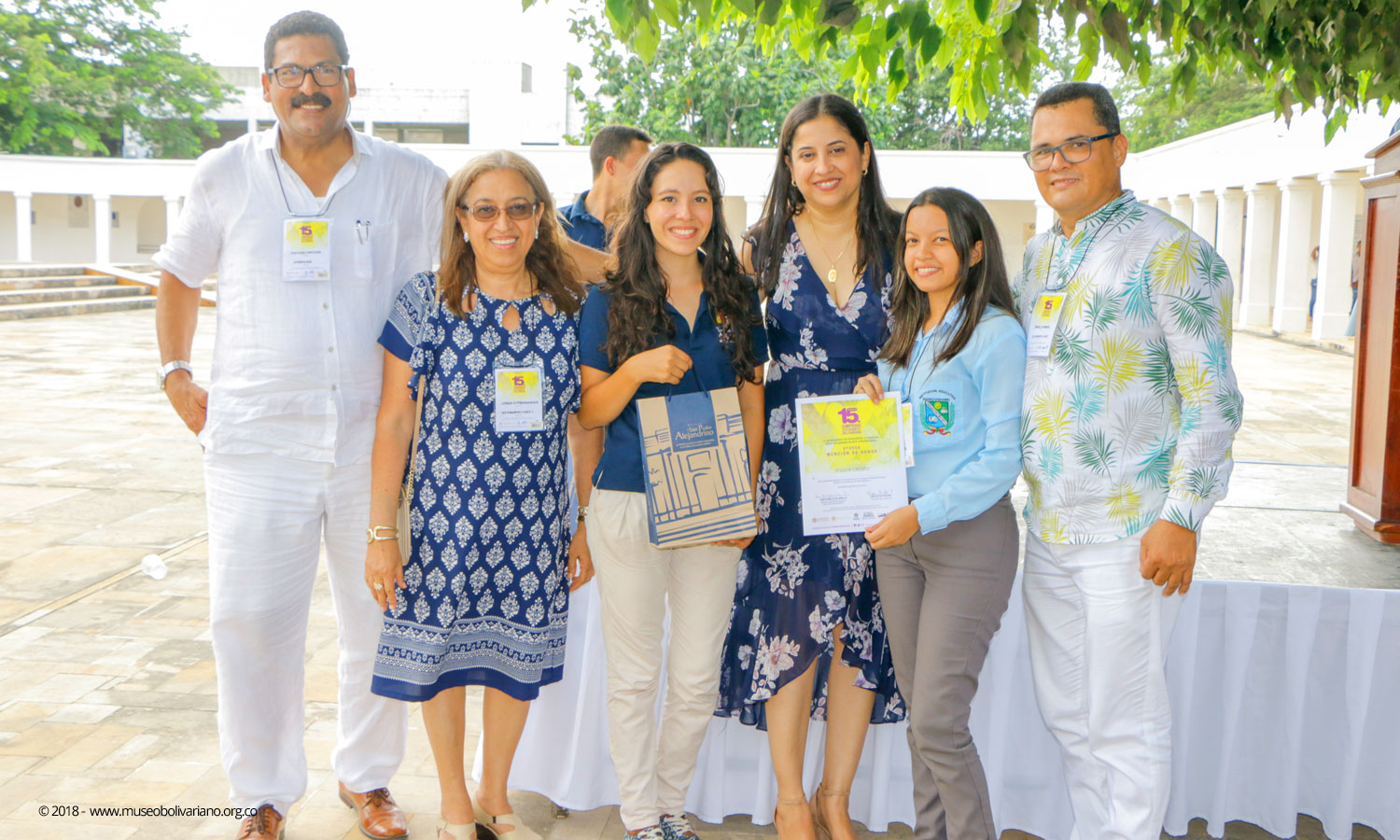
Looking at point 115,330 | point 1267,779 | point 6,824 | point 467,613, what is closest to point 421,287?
point 467,613

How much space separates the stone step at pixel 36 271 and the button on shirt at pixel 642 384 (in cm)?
2885

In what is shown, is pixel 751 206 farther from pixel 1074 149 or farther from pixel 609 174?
pixel 1074 149

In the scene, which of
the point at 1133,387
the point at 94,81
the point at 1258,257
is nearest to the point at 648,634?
the point at 1133,387

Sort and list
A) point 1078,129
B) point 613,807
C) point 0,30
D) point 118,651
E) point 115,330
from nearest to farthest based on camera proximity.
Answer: point 1078,129 < point 613,807 < point 118,651 < point 115,330 < point 0,30

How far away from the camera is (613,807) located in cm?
344

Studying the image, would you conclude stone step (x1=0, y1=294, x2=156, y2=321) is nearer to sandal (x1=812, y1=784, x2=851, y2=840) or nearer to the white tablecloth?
the white tablecloth

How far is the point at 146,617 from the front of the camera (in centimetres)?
538

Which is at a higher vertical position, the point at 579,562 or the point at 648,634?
the point at 579,562

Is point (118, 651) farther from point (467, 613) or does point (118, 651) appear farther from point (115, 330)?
point (115, 330)

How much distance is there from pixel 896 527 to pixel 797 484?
14.7 inches

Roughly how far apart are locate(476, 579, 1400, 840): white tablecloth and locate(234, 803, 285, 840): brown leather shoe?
0.76 meters

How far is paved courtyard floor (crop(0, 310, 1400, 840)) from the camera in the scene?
11.1 feet

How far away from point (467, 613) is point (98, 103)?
156 feet

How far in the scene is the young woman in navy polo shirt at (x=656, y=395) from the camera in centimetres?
282
